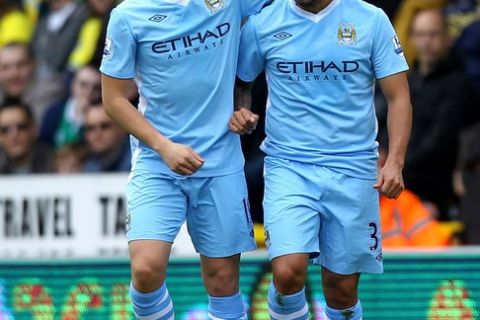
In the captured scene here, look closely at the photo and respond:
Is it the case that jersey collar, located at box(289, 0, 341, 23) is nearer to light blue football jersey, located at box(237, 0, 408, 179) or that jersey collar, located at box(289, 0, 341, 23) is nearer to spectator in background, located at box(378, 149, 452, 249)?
light blue football jersey, located at box(237, 0, 408, 179)

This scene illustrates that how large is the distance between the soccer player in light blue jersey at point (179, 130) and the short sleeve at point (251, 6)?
0.21ft

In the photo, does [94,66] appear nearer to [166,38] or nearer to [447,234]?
[447,234]

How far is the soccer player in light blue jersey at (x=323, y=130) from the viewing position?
7.70m

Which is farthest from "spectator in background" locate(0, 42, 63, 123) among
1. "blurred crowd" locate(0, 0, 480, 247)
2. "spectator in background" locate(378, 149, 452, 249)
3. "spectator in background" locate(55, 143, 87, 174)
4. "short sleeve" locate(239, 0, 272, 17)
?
"short sleeve" locate(239, 0, 272, 17)

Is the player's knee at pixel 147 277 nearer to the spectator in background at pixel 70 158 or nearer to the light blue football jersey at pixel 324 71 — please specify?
the light blue football jersey at pixel 324 71

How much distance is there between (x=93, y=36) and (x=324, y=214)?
614cm

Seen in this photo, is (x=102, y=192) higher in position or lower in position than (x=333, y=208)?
lower

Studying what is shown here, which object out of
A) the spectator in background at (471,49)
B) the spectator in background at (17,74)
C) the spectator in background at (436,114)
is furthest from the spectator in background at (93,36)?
the spectator in background at (471,49)

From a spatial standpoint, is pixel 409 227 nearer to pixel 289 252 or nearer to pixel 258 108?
pixel 258 108

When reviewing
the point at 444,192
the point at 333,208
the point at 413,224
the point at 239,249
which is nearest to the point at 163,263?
the point at 239,249

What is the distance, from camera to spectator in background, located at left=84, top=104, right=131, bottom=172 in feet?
41.9

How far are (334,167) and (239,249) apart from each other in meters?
0.68

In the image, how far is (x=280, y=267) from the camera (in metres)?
7.66

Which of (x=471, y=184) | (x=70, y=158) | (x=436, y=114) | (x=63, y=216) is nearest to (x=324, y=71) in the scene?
(x=471, y=184)
